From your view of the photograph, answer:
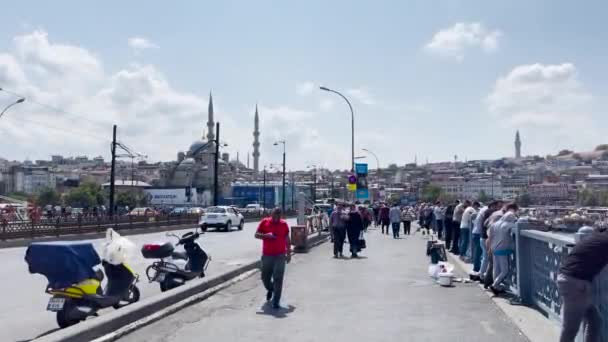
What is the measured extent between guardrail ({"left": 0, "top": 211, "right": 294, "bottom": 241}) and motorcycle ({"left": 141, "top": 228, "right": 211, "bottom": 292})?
53.5ft

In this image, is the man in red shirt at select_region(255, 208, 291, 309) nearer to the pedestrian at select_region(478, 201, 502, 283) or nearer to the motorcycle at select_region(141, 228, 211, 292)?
the motorcycle at select_region(141, 228, 211, 292)

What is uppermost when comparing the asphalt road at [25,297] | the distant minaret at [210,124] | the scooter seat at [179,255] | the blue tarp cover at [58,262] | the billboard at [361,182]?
the distant minaret at [210,124]

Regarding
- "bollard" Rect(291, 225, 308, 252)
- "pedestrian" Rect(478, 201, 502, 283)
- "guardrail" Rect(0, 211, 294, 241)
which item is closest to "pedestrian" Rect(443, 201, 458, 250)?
"bollard" Rect(291, 225, 308, 252)

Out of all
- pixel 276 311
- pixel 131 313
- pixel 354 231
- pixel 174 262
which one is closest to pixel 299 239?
pixel 354 231

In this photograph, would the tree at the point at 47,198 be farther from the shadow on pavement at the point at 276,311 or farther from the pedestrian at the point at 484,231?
the shadow on pavement at the point at 276,311

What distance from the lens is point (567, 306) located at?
549 centimetres

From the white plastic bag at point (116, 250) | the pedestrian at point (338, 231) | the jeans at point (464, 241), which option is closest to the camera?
the white plastic bag at point (116, 250)

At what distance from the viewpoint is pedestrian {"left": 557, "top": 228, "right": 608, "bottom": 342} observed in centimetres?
525

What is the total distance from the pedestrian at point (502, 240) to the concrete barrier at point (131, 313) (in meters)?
4.92

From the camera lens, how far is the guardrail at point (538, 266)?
25.0 ft

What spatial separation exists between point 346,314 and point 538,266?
2.83 metres

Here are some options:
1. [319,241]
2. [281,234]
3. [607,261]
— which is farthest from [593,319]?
[319,241]

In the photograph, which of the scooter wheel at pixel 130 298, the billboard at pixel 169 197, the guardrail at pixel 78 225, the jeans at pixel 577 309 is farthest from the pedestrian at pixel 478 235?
the billboard at pixel 169 197

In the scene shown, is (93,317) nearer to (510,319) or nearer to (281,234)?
(281,234)
